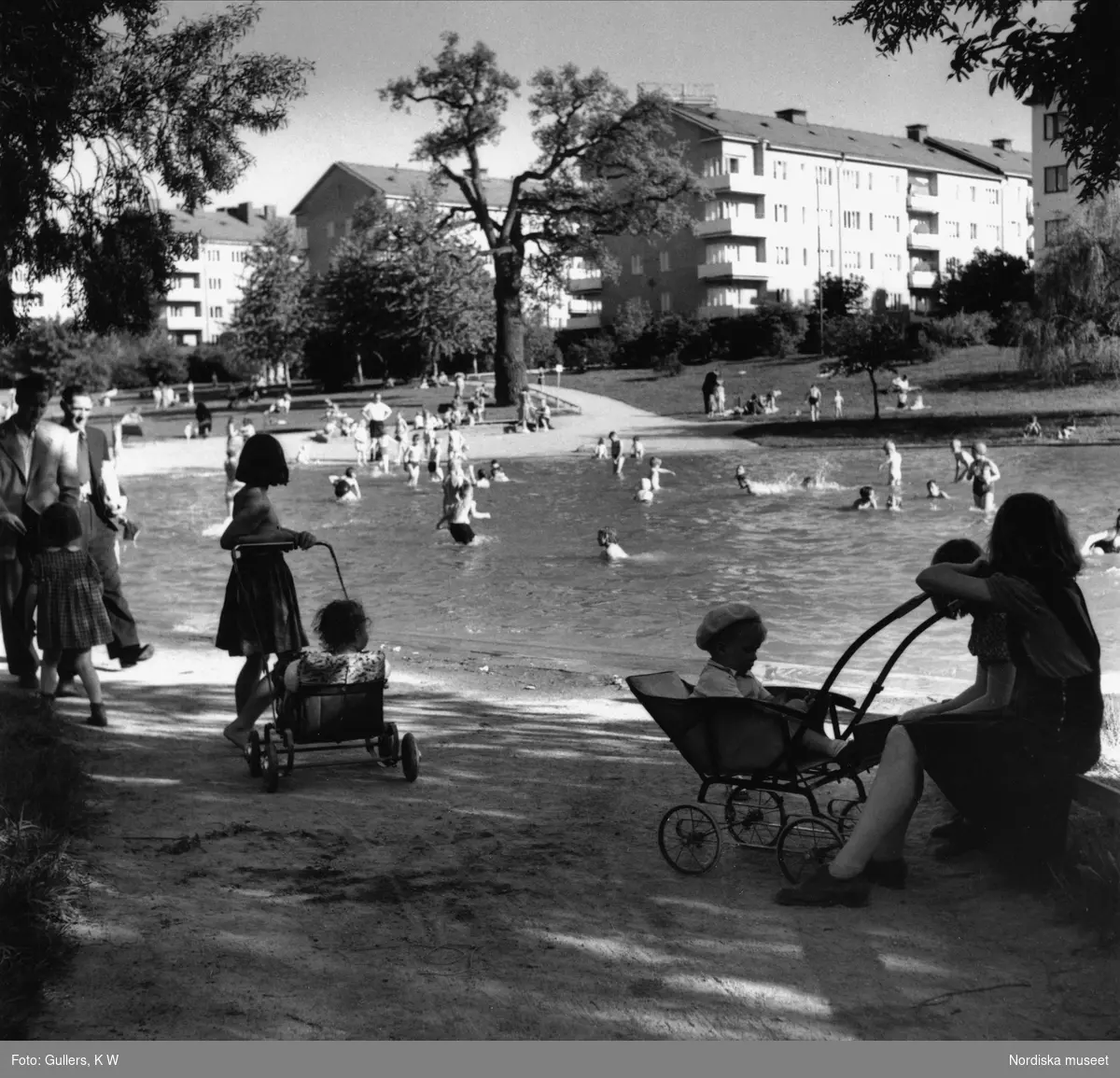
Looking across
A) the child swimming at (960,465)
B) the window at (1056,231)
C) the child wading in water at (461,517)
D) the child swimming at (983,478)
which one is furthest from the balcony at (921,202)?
the child wading in water at (461,517)

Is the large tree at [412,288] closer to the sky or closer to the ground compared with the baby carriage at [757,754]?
closer to the sky

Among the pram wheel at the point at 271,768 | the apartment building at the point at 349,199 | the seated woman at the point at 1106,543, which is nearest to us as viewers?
the pram wheel at the point at 271,768

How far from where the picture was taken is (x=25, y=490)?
862 cm

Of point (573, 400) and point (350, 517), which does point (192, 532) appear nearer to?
point (350, 517)

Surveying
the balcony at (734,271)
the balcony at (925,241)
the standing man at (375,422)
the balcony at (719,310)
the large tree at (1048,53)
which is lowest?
the standing man at (375,422)

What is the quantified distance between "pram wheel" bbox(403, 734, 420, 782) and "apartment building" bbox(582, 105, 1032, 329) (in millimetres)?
71666

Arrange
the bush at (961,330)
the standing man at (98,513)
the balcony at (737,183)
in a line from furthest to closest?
the balcony at (737,183)
the bush at (961,330)
the standing man at (98,513)

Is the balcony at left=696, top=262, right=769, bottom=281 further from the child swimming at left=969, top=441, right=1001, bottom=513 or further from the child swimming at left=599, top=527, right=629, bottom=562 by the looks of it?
the child swimming at left=599, top=527, right=629, bottom=562

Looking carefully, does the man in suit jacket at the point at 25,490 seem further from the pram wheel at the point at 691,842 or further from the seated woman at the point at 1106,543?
the seated woman at the point at 1106,543

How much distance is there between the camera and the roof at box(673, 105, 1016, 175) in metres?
84.4

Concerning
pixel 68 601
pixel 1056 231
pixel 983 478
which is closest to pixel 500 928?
pixel 68 601

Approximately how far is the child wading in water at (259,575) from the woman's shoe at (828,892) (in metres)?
3.04

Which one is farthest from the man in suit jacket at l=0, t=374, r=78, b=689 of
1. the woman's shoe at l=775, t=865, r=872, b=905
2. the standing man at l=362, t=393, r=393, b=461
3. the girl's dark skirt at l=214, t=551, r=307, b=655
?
the standing man at l=362, t=393, r=393, b=461

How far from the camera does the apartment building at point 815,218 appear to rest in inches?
3339
